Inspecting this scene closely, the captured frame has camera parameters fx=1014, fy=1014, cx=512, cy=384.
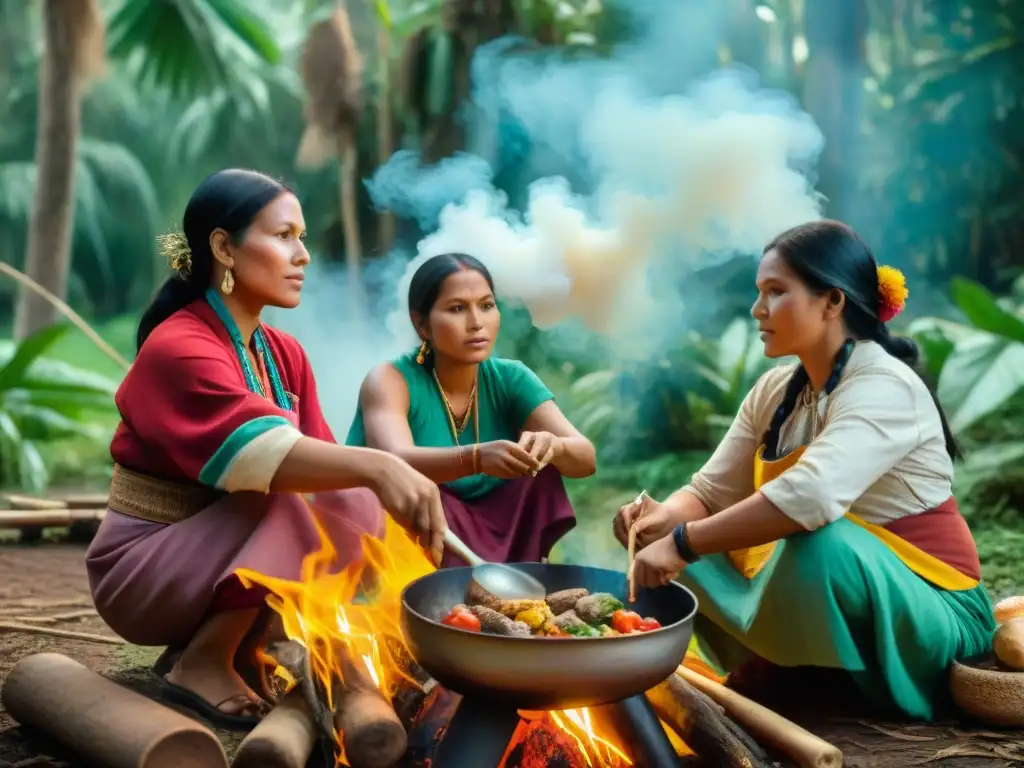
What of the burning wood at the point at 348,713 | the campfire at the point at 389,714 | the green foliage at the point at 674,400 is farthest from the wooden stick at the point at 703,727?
the green foliage at the point at 674,400

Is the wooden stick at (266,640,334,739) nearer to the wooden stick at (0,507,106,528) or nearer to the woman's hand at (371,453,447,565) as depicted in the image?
the woman's hand at (371,453,447,565)

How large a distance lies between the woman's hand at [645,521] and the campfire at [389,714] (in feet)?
1.31

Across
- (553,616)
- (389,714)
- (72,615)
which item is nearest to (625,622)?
(553,616)

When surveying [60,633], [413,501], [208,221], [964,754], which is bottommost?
[60,633]

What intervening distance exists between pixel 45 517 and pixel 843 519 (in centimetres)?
423

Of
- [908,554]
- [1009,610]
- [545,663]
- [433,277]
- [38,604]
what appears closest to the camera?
[545,663]

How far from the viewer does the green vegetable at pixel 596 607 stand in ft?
8.16

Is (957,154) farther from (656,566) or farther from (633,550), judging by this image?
(656,566)

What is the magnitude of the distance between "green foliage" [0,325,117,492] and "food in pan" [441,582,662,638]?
4.77 m

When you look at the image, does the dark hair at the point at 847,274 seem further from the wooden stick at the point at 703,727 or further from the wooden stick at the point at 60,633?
the wooden stick at the point at 60,633

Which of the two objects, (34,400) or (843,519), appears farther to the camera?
(34,400)

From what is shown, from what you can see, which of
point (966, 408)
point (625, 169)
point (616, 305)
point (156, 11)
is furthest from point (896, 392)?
point (156, 11)

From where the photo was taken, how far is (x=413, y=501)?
2.46 meters

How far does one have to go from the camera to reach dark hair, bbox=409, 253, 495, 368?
3.52 m
